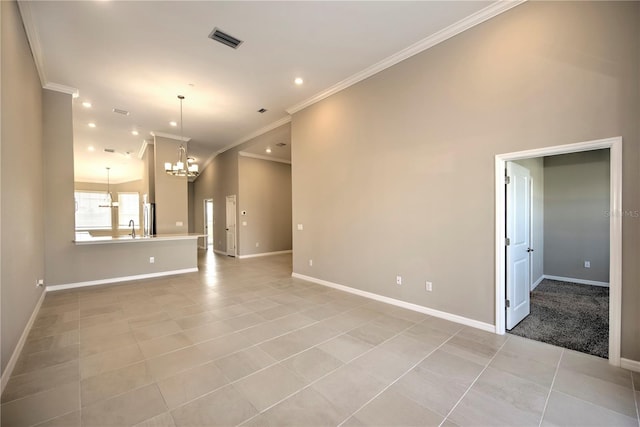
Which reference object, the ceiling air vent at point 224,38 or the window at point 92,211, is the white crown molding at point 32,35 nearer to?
the ceiling air vent at point 224,38

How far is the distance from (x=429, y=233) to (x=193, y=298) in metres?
3.94

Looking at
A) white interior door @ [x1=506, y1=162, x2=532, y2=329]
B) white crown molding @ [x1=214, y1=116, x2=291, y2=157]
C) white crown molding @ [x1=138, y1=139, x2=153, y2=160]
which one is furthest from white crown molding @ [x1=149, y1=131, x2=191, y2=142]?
white interior door @ [x1=506, y1=162, x2=532, y2=329]

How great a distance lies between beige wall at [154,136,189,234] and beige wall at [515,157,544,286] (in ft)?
27.1

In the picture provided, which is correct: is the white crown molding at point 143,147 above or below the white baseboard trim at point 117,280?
above

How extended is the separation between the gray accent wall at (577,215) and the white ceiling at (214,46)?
4.18 metres

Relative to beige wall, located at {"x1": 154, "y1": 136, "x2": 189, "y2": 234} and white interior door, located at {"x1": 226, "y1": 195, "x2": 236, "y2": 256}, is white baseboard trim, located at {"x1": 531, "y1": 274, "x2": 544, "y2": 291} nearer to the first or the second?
white interior door, located at {"x1": 226, "y1": 195, "x2": 236, "y2": 256}

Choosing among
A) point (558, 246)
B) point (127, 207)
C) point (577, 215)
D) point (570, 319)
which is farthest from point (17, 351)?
point (127, 207)

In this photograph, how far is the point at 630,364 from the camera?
7.63ft

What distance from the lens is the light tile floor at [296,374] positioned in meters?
1.85

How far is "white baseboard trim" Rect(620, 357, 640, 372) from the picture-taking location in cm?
230

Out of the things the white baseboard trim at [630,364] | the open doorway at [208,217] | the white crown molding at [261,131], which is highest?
the white crown molding at [261,131]

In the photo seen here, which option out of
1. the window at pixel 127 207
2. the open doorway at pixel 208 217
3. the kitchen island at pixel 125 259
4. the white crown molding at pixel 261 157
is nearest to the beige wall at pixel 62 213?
the kitchen island at pixel 125 259

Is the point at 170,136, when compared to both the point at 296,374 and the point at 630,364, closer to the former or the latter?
the point at 296,374

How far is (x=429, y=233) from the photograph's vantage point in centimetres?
362
